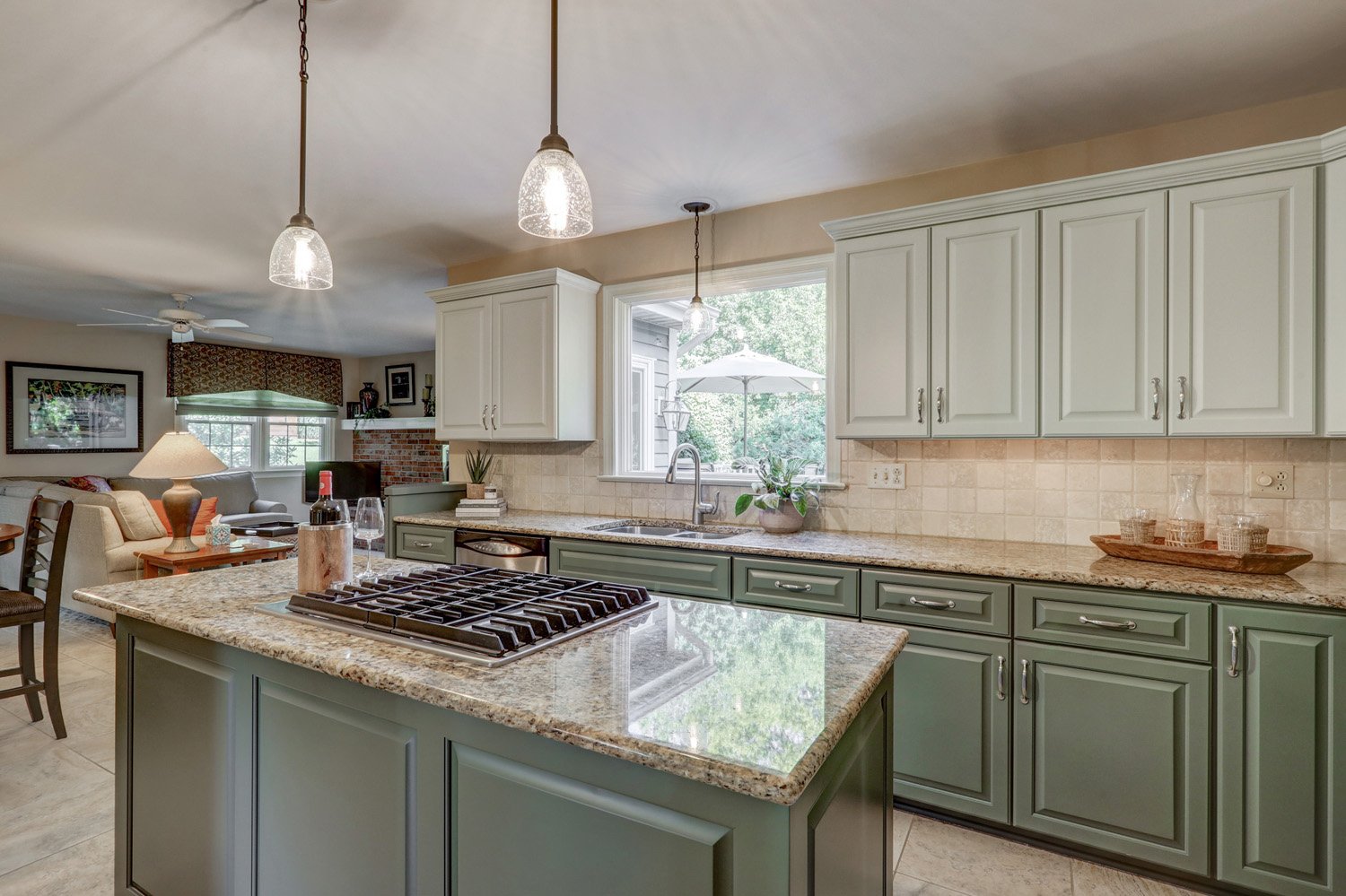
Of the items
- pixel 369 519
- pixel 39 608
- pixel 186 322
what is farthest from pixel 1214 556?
pixel 186 322

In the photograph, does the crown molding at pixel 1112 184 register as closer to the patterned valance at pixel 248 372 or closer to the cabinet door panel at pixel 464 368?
the cabinet door panel at pixel 464 368

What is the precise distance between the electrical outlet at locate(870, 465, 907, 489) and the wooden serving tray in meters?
0.81

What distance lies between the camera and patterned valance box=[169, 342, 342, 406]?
7133 millimetres

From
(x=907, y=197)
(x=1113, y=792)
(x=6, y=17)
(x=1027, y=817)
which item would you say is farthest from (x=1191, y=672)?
(x=6, y=17)

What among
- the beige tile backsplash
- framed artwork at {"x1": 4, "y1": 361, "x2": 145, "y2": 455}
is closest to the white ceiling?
the beige tile backsplash

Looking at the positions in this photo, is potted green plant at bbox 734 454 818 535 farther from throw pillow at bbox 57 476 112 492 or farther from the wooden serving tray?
throw pillow at bbox 57 476 112 492

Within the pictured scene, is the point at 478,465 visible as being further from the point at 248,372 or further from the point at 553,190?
the point at 248,372

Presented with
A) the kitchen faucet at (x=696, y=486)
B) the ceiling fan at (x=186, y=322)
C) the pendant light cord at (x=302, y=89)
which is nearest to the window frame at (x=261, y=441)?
the ceiling fan at (x=186, y=322)

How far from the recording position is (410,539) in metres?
3.65

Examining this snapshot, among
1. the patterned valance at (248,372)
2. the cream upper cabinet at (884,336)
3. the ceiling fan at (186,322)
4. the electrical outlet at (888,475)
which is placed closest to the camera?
the cream upper cabinet at (884,336)

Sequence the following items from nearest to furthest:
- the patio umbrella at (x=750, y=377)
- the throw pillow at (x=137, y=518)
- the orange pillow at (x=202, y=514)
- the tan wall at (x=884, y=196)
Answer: the tan wall at (x=884, y=196) < the patio umbrella at (x=750, y=377) < the throw pillow at (x=137, y=518) < the orange pillow at (x=202, y=514)

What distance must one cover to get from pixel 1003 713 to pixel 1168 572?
0.66 metres

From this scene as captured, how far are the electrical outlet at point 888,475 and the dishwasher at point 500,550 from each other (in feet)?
4.99

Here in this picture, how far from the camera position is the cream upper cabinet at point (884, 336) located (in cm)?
267
